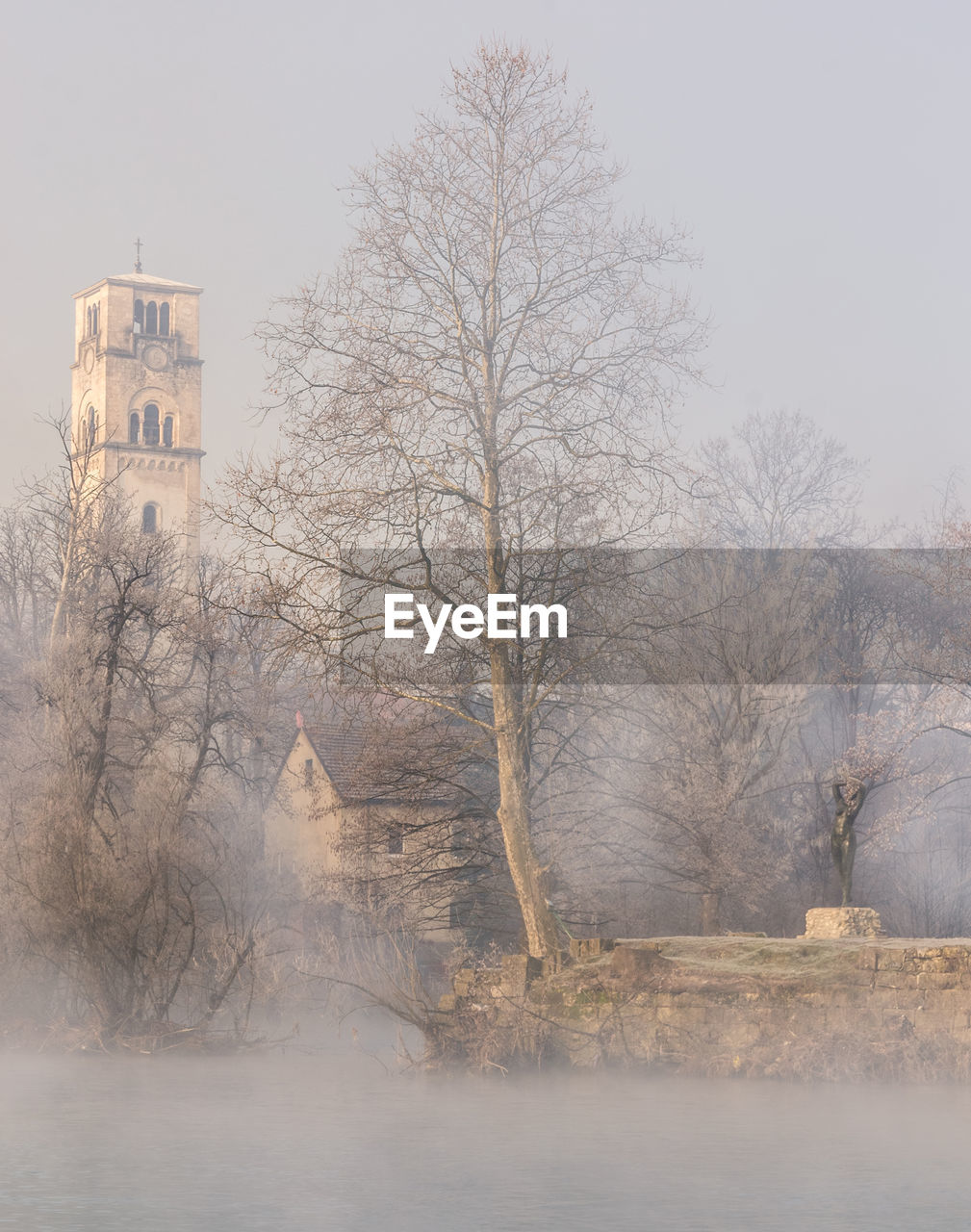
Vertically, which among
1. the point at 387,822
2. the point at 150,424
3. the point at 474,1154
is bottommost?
the point at 474,1154

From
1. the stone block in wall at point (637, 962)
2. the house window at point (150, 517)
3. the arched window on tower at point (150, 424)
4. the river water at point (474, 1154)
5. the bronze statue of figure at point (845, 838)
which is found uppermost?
the arched window on tower at point (150, 424)

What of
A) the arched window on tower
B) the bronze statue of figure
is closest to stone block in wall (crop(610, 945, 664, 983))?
the bronze statue of figure

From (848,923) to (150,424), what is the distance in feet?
240

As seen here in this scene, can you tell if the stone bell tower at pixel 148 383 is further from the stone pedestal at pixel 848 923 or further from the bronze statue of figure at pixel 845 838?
the stone pedestal at pixel 848 923

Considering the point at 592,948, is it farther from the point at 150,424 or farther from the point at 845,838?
the point at 150,424

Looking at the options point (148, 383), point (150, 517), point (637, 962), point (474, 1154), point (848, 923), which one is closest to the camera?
point (474, 1154)

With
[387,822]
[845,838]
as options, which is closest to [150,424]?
[845,838]

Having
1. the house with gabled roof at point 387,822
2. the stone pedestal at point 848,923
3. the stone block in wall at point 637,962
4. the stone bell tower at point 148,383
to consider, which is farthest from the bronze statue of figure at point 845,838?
the stone bell tower at point 148,383

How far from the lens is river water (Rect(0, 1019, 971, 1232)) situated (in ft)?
37.6

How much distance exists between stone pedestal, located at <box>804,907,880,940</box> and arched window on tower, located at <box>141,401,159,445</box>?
7246cm

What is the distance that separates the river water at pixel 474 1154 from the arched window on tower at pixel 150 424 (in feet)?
238

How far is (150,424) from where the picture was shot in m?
89.8

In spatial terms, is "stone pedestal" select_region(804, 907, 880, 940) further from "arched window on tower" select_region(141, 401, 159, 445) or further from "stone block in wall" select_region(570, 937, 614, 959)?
"arched window on tower" select_region(141, 401, 159, 445)

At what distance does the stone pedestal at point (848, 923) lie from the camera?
21922mm
